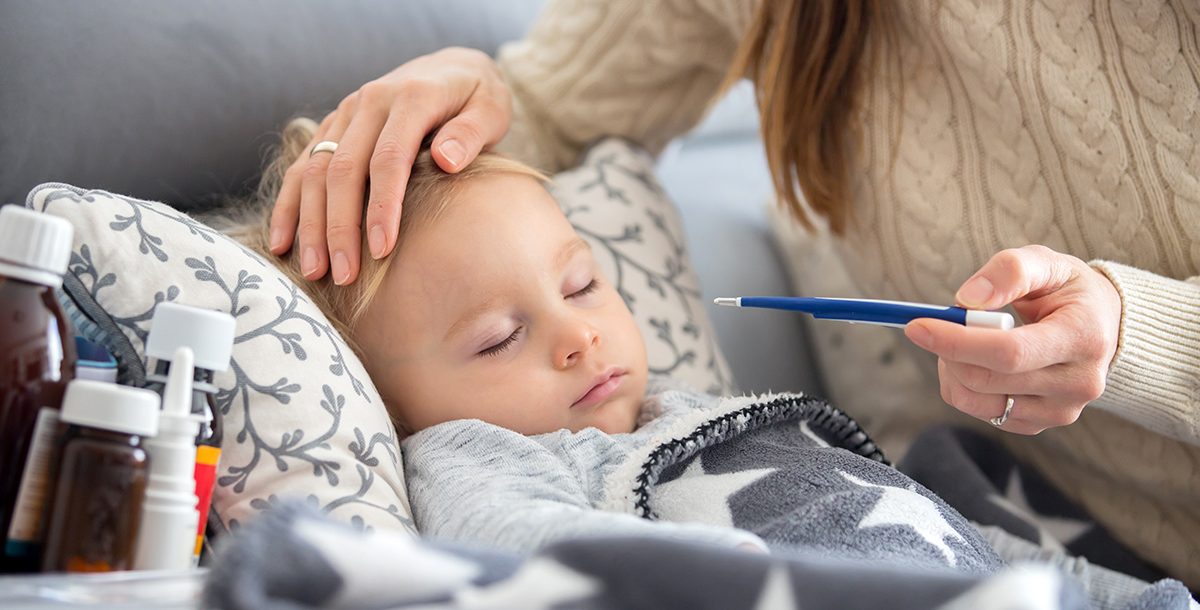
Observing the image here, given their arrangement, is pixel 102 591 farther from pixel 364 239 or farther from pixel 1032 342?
pixel 1032 342

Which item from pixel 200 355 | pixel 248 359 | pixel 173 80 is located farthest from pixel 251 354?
pixel 173 80

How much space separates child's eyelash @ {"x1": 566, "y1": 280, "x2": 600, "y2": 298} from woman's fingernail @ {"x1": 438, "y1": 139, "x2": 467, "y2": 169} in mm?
161

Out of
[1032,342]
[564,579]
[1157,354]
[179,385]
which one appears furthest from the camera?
[1157,354]

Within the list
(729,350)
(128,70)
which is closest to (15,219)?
(128,70)

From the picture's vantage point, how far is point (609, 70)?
132 centimetres

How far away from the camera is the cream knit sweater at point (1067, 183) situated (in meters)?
0.93

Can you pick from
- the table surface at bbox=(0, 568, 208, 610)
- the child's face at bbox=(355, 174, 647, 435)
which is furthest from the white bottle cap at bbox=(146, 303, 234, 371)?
the child's face at bbox=(355, 174, 647, 435)

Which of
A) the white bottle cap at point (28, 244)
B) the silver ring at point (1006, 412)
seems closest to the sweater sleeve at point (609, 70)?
the silver ring at point (1006, 412)

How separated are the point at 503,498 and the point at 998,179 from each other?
0.64 m

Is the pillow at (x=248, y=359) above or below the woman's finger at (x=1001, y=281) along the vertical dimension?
below

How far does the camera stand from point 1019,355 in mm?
718

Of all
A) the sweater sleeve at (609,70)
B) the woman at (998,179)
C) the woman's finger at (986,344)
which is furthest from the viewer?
the sweater sleeve at (609,70)

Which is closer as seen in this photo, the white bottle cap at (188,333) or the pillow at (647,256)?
the white bottle cap at (188,333)

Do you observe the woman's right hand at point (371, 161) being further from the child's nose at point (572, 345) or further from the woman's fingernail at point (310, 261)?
the child's nose at point (572, 345)
